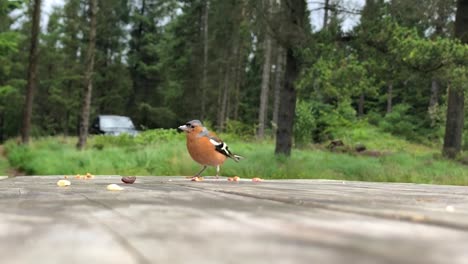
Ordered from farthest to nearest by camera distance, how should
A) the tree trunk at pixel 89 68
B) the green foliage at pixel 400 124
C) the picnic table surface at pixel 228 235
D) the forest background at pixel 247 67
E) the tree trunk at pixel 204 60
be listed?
the tree trunk at pixel 204 60 → the green foliage at pixel 400 124 → the tree trunk at pixel 89 68 → the forest background at pixel 247 67 → the picnic table surface at pixel 228 235

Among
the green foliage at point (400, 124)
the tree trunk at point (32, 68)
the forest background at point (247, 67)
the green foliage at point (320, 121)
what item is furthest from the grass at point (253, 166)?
the green foliage at point (400, 124)

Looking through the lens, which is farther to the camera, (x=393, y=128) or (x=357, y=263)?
(x=393, y=128)

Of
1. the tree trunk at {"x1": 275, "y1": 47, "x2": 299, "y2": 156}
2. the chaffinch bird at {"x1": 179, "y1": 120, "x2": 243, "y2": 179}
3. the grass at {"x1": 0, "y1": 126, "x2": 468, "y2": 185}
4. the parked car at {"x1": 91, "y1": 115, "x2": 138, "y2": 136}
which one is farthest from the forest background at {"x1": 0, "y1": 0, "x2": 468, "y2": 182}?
the chaffinch bird at {"x1": 179, "y1": 120, "x2": 243, "y2": 179}

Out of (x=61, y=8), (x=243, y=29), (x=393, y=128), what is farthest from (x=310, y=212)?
(x=61, y=8)

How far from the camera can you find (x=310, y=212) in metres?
1.29

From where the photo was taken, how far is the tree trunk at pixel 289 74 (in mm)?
8836

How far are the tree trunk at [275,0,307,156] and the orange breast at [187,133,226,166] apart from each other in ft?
17.2

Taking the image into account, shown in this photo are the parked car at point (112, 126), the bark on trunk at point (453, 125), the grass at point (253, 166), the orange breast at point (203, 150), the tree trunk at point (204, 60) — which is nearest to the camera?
the orange breast at point (203, 150)

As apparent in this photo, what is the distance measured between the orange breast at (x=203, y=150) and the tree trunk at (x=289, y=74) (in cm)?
524

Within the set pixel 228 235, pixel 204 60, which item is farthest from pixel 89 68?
pixel 204 60

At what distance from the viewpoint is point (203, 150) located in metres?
3.76

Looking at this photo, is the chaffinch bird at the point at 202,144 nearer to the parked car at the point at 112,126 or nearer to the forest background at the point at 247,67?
the forest background at the point at 247,67

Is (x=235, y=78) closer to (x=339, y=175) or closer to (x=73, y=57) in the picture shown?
(x=73, y=57)

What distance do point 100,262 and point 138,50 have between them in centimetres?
3170
